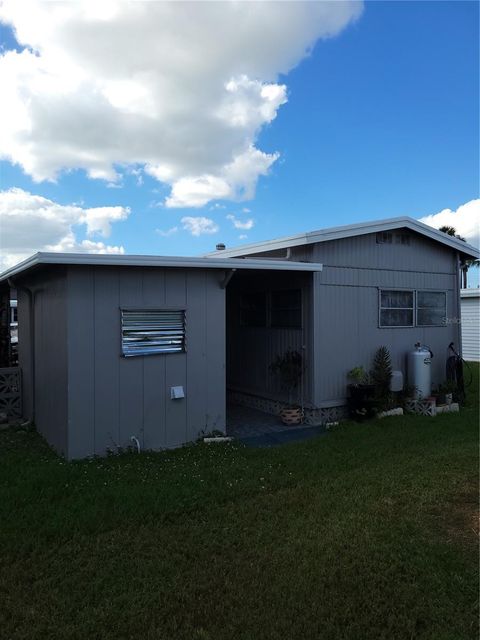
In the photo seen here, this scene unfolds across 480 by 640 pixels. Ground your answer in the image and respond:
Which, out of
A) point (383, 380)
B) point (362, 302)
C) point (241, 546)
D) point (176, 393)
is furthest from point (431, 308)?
point (241, 546)

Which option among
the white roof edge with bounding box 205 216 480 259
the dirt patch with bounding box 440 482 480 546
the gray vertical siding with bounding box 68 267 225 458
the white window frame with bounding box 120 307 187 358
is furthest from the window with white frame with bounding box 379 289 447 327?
the dirt patch with bounding box 440 482 480 546

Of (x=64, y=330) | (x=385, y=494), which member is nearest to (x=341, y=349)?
(x=385, y=494)

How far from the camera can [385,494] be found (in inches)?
171

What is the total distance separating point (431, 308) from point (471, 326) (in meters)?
10.0

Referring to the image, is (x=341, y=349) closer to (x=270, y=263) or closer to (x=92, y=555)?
(x=270, y=263)

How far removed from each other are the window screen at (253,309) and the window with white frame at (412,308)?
2.09 m

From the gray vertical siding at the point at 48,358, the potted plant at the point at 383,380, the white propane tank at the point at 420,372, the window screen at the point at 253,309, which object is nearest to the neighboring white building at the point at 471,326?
the white propane tank at the point at 420,372

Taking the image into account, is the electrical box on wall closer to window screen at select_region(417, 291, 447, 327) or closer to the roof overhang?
window screen at select_region(417, 291, 447, 327)

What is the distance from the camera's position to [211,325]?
645 cm

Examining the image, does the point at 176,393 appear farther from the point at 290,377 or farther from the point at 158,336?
the point at 290,377

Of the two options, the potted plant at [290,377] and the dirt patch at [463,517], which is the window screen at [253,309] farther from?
the dirt patch at [463,517]

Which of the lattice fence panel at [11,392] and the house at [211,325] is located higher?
the house at [211,325]

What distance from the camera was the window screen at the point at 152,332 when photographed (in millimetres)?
5836

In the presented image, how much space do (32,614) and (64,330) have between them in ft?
11.2
